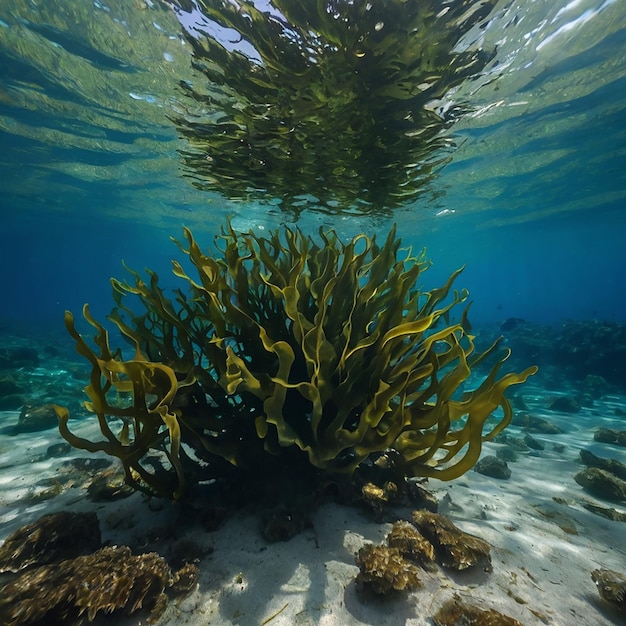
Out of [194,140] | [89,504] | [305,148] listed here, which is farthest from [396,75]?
[89,504]

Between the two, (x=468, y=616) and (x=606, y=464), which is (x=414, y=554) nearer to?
(x=468, y=616)

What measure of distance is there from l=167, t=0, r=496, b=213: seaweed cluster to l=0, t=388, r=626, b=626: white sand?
6563 mm

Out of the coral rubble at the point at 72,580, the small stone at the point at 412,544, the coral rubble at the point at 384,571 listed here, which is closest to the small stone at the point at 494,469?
the small stone at the point at 412,544

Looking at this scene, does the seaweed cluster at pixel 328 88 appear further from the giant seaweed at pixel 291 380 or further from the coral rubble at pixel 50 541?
the coral rubble at pixel 50 541

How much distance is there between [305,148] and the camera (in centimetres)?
784

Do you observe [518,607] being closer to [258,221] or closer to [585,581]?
[585,581]

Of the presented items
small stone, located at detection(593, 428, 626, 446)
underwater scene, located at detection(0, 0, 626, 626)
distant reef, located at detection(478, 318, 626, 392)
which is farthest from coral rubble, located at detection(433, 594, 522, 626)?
distant reef, located at detection(478, 318, 626, 392)

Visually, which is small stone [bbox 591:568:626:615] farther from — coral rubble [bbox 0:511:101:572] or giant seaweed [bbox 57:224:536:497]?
coral rubble [bbox 0:511:101:572]

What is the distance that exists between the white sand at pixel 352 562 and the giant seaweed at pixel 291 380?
0.49 metres

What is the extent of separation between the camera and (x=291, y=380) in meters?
3.00

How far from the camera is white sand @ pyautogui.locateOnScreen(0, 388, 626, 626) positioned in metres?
1.98

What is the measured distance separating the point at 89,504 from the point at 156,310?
2.01 metres

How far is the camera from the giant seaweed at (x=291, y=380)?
7.77 feet

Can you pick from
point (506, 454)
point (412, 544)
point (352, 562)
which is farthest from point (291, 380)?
point (506, 454)
